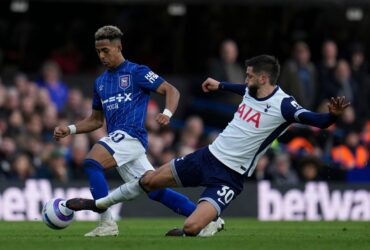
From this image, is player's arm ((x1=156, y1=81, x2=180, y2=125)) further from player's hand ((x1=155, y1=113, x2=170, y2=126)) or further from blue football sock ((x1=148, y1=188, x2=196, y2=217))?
blue football sock ((x1=148, y1=188, x2=196, y2=217))

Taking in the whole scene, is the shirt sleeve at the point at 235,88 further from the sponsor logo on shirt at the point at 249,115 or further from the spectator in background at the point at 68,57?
the spectator in background at the point at 68,57

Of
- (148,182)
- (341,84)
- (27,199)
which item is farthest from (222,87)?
(341,84)

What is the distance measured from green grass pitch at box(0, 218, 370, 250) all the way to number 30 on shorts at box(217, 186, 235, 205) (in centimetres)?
40

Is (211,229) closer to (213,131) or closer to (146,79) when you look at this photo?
(146,79)

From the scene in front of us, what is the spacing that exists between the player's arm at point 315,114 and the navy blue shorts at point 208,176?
2.94 feet

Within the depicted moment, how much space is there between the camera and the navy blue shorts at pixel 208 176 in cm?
1305

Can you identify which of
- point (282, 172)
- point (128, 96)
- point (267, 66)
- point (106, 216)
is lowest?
point (282, 172)

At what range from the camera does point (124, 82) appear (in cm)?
1384

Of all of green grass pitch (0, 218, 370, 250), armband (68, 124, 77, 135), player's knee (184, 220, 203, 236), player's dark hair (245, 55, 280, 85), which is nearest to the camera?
green grass pitch (0, 218, 370, 250)

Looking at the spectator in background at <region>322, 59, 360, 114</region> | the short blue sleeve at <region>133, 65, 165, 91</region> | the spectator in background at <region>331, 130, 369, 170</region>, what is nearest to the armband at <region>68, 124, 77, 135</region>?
the short blue sleeve at <region>133, 65, 165, 91</region>

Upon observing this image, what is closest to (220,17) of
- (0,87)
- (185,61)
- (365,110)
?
(185,61)

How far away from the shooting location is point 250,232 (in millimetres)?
14812

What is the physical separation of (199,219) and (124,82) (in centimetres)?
197

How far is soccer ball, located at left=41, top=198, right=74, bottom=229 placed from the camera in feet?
43.3
